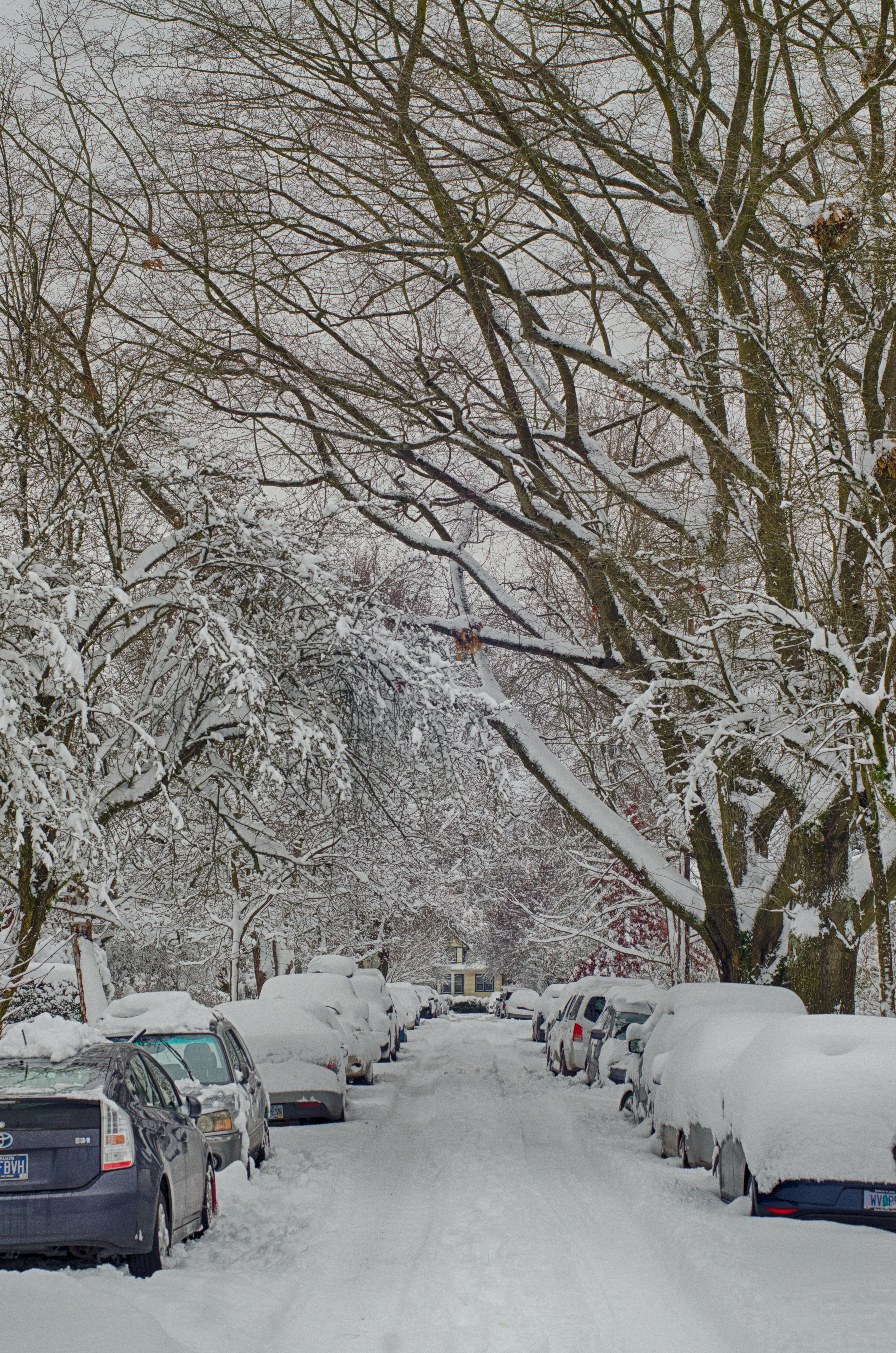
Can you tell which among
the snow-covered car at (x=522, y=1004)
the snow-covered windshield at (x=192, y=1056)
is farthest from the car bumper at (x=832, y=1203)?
the snow-covered car at (x=522, y=1004)

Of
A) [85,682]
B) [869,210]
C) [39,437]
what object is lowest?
[85,682]

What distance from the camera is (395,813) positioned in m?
14.7

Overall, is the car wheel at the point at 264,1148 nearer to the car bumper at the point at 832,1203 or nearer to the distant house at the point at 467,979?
the car bumper at the point at 832,1203

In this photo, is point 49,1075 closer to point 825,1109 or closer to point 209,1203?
point 209,1203

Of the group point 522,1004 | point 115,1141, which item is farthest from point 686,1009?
point 522,1004

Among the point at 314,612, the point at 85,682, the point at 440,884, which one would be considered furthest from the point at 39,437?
the point at 440,884

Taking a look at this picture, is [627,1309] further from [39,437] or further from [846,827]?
[39,437]

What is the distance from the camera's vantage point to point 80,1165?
6344 millimetres

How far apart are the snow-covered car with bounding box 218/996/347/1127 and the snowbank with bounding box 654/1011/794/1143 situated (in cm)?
444

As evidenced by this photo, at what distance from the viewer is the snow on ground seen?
209 inches

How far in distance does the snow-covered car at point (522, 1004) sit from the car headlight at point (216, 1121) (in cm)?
4407

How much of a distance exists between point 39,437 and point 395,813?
615 centimetres

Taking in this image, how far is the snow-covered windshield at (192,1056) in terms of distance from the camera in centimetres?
995

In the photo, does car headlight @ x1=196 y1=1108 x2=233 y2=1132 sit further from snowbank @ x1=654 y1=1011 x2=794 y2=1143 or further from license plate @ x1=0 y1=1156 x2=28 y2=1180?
snowbank @ x1=654 y1=1011 x2=794 y2=1143
